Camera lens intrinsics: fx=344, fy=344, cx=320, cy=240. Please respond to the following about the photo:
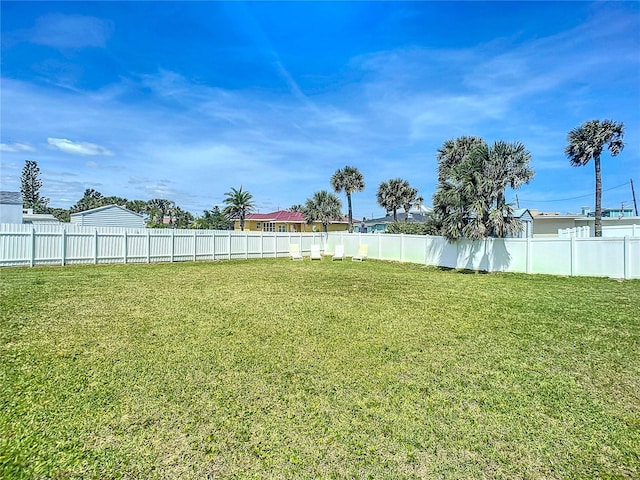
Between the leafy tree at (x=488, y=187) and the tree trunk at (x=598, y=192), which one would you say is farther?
the tree trunk at (x=598, y=192)

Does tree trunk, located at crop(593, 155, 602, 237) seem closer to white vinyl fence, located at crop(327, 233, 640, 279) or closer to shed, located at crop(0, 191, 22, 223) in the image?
white vinyl fence, located at crop(327, 233, 640, 279)

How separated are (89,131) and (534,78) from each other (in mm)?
22967

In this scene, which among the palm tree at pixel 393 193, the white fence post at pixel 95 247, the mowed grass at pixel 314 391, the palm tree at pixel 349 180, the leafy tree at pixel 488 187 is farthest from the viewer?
the palm tree at pixel 393 193

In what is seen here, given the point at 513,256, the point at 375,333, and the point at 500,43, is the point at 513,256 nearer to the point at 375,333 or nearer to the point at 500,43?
the point at 500,43

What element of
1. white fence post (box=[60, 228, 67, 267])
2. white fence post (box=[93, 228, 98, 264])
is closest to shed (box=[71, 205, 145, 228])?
white fence post (box=[93, 228, 98, 264])

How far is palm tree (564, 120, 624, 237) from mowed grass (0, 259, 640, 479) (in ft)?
50.1

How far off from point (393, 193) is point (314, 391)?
109ft

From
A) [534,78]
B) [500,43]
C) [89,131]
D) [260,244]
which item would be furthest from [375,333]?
[89,131]

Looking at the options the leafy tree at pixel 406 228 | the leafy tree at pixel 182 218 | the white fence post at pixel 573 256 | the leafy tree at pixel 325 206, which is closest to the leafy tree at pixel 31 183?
the leafy tree at pixel 182 218

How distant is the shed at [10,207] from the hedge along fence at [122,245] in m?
11.4

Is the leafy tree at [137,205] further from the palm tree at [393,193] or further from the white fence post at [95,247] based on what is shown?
the white fence post at [95,247]

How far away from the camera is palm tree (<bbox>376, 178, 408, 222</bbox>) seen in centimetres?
3462

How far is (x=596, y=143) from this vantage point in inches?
728

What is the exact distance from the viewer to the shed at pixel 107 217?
27.8 m
